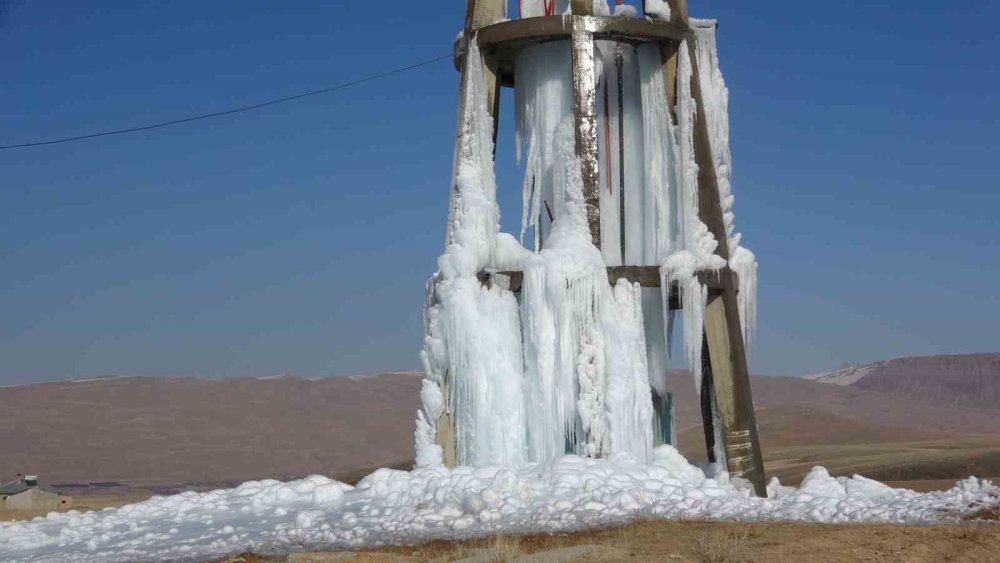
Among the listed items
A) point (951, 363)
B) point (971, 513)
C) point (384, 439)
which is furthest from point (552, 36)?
point (951, 363)

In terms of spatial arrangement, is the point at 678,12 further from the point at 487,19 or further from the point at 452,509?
the point at 452,509

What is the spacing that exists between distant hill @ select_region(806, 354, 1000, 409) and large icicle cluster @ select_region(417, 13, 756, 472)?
58.7 metres

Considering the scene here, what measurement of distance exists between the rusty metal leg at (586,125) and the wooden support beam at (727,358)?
1.46 meters

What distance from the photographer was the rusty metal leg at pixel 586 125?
13.8 m

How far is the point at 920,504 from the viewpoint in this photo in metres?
11.6

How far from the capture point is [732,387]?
545 inches

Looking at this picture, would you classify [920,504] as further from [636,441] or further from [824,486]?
[636,441]

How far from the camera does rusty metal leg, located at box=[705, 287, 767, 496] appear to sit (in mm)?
13648

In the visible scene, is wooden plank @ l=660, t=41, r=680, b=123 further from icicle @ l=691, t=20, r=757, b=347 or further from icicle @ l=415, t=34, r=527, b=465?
icicle @ l=415, t=34, r=527, b=465

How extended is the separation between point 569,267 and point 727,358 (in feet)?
7.88

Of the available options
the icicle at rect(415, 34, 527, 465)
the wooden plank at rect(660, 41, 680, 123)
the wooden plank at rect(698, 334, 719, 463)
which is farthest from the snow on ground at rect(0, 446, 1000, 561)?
the wooden plank at rect(660, 41, 680, 123)

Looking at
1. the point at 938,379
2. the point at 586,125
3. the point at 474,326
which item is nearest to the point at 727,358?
the point at 474,326

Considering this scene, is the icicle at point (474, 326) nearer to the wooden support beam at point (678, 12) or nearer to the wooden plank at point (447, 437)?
the wooden plank at point (447, 437)

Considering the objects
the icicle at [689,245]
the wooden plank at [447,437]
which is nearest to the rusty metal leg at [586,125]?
the icicle at [689,245]
